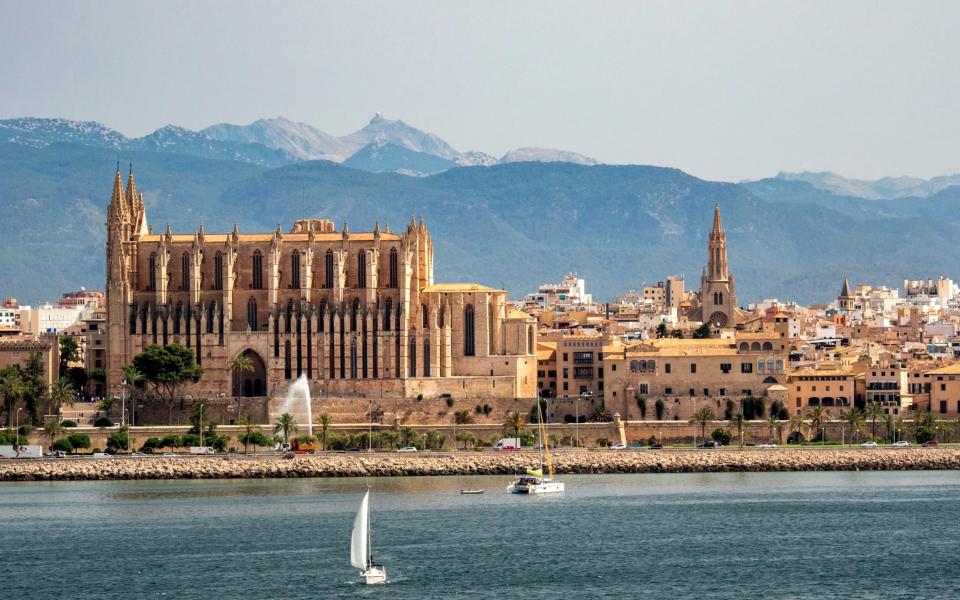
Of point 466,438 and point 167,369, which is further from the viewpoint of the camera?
point 167,369

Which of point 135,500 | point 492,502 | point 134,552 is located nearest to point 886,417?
point 492,502

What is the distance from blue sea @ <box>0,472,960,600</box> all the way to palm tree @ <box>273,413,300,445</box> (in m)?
12.2

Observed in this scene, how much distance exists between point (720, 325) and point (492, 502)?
6320cm

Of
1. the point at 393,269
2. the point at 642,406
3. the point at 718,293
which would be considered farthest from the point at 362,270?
the point at 718,293

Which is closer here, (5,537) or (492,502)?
(5,537)

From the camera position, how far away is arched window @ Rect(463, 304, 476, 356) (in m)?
118

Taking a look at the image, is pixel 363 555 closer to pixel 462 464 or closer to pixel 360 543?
pixel 360 543

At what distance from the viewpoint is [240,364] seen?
118 m

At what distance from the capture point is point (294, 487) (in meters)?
93.8

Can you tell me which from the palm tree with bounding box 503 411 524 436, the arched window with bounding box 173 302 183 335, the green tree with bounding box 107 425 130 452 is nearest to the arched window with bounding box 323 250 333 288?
the arched window with bounding box 173 302 183 335

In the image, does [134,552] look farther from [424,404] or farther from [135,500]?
[424,404]

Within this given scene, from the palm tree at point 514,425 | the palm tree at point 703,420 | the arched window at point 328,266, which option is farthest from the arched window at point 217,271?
the palm tree at point 703,420

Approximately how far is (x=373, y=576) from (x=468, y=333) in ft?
193

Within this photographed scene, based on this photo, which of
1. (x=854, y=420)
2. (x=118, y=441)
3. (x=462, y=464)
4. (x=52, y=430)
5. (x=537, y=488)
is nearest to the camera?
(x=537, y=488)
